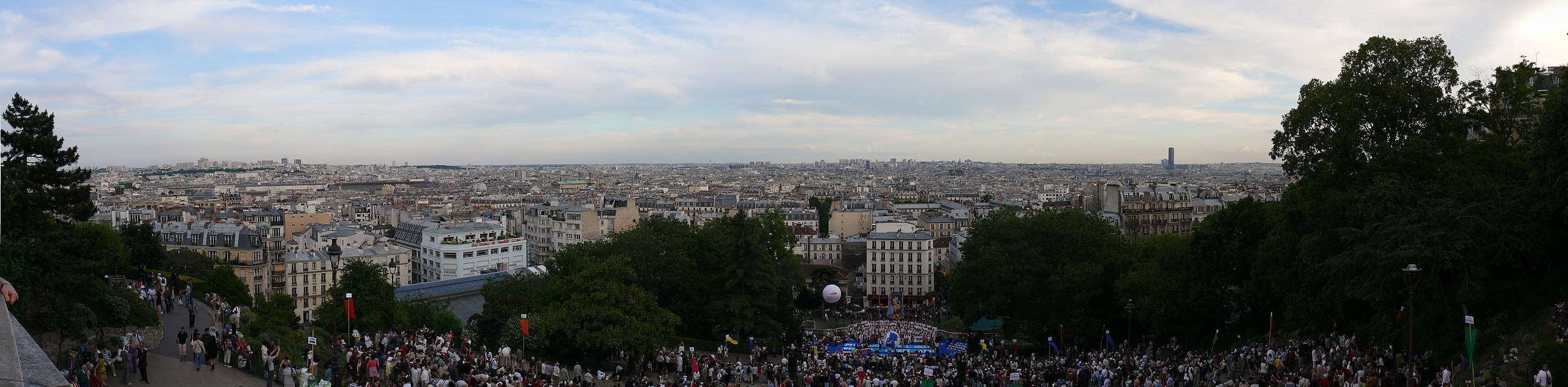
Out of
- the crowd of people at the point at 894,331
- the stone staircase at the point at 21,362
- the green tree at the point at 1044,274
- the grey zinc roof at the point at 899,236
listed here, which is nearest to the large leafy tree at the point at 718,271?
the crowd of people at the point at 894,331

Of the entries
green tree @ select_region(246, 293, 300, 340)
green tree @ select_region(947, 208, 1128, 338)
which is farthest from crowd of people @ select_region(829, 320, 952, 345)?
green tree @ select_region(246, 293, 300, 340)

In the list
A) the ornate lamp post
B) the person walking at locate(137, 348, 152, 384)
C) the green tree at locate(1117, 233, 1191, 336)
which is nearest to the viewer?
the ornate lamp post

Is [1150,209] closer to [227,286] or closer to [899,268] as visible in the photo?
[899,268]

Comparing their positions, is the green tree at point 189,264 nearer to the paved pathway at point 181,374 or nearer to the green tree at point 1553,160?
the paved pathway at point 181,374

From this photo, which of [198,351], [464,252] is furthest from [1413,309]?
[464,252]

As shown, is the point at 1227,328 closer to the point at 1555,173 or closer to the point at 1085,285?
the point at 1085,285

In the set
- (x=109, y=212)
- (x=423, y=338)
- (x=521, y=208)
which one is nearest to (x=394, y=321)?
(x=423, y=338)

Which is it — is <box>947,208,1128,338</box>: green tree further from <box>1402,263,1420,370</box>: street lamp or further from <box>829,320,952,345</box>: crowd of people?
<box>1402,263,1420,370</box>: street lamp
